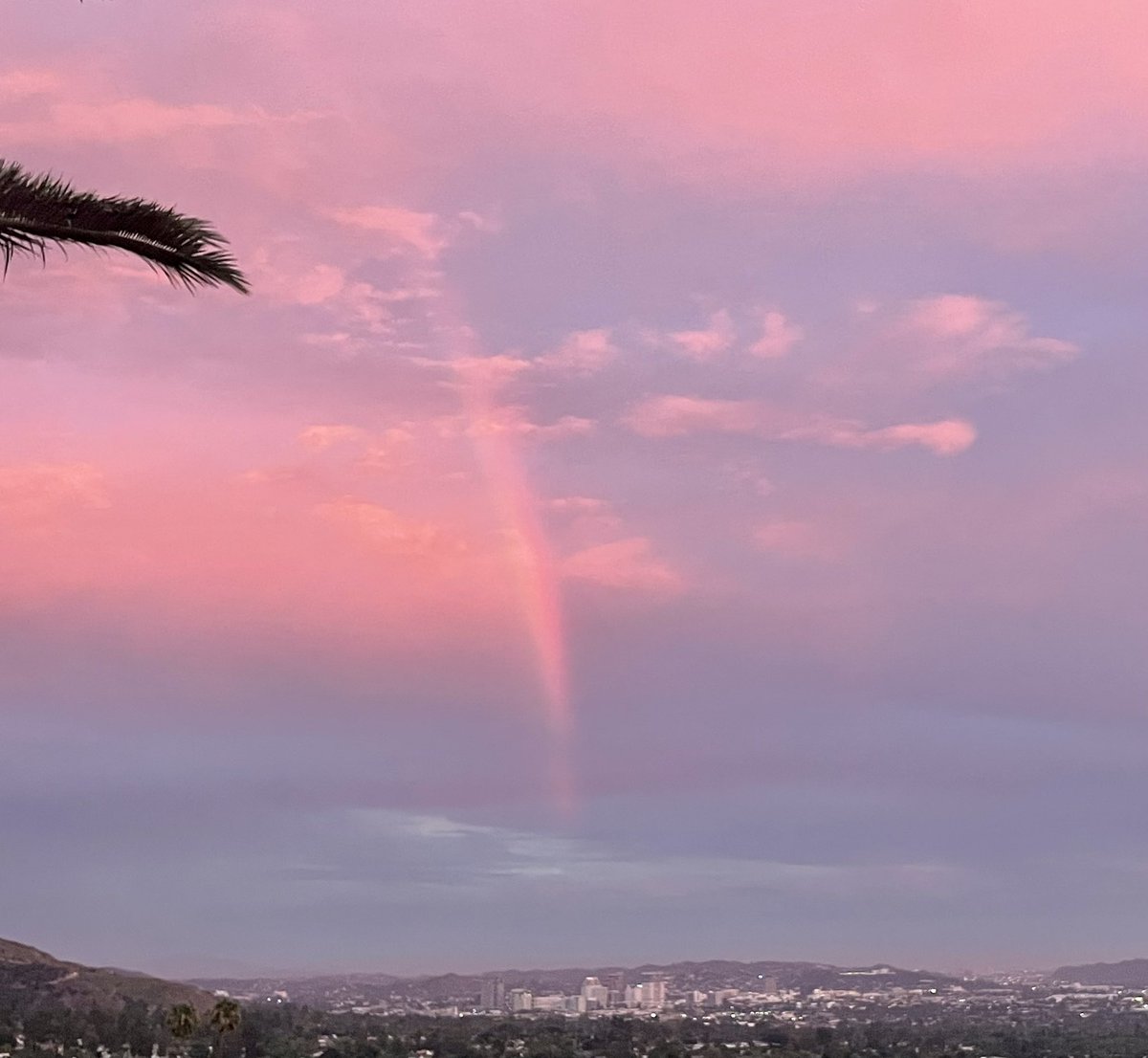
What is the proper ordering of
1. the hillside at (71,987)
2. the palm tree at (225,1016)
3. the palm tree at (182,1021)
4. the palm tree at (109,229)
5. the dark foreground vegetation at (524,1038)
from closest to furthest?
the palm tree at (109,229), the palm tree at (225,1016), the palm tree at (182,1021), the dark foreground vegetation at (524,1038), the hillside at (71,987)

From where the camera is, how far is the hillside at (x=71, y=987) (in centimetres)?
13012

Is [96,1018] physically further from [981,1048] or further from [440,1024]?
[981,1048]

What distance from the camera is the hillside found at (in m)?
130

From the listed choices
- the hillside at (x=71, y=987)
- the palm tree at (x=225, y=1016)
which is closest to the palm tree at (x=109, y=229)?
the palm tree at (x=225, y=1016)

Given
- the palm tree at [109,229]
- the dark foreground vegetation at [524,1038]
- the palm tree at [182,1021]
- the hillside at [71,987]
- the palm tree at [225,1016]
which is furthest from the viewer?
the hillside at [71,987]

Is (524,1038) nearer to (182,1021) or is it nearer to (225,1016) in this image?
(182,1021)

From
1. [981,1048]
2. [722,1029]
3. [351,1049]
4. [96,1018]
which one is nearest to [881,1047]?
[981,1048]

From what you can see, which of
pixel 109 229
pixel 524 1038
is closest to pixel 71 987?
pixel 524 1038

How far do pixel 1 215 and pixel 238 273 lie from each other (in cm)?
155

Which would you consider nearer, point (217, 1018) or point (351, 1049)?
point (217, 1018)

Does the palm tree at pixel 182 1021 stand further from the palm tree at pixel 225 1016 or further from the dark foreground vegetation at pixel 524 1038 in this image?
the palm tree at pixel 225 1016

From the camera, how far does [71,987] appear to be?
135500mm

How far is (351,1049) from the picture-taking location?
114188mm

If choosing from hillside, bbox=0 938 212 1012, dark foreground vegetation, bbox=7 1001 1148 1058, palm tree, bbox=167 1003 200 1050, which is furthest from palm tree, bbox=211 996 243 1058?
hillside, bbox=0 938 212 1012
